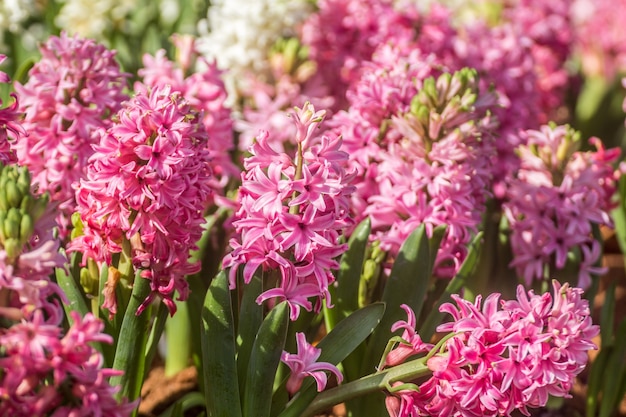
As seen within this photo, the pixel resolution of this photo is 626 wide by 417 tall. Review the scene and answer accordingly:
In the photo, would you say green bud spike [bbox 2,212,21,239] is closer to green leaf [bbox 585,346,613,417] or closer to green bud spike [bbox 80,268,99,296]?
green bud spike [bbox 80,268,99,296]

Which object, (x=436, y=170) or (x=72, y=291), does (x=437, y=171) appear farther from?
(x=72, y=291)

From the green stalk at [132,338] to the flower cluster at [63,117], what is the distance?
413mm

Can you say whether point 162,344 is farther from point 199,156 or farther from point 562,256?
point 562,256

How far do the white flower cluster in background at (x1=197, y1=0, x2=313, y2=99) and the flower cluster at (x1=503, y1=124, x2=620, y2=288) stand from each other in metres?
1.37

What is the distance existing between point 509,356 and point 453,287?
539mm

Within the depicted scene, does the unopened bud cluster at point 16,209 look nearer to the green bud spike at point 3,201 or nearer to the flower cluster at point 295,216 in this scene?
the green bud spike at point 3,201

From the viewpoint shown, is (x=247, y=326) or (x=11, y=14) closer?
(x=247, y=326)

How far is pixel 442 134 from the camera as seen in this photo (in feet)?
7.02

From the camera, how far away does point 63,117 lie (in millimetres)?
2010

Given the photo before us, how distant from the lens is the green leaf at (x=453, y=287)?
2.02 meters

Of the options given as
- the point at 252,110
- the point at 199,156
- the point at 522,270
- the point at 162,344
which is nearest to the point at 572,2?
the point at 252,110

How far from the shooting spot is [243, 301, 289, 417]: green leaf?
165 cm

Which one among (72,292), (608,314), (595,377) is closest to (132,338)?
(72,292)

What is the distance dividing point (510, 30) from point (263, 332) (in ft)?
7.43
